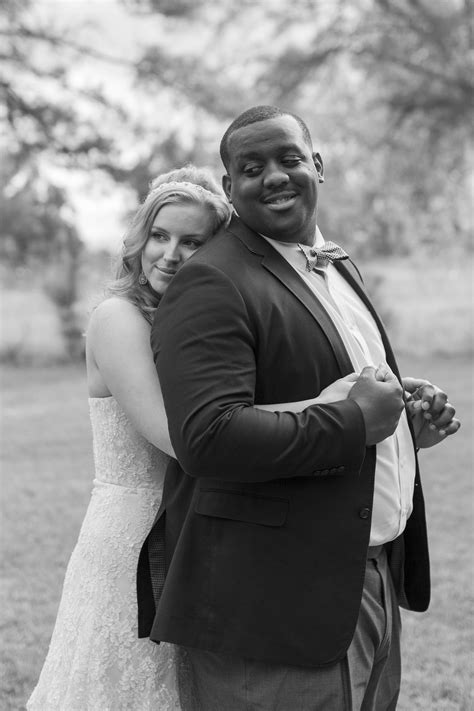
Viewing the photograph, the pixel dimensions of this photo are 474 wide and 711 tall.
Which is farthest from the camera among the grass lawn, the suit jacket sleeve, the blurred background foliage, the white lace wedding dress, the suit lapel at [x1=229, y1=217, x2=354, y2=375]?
the blurred background foliage

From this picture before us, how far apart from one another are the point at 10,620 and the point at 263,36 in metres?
16.5

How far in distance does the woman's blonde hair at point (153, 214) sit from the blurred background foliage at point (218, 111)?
13940 millimetres

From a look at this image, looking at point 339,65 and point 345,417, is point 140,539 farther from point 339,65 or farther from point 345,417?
point 339,65

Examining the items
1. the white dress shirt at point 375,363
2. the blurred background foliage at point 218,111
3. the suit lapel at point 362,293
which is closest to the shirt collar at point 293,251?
the white dress shirt at point 375,363

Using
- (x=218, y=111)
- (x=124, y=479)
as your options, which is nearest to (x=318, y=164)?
(x=124, y=479)

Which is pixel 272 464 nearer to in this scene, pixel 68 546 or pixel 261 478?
pixel 261 478

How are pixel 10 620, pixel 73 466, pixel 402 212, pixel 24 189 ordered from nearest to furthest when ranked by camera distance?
1. pixel 10 620
2. pixel 73 466
3. pixel 24 189
4. pixel 402 212

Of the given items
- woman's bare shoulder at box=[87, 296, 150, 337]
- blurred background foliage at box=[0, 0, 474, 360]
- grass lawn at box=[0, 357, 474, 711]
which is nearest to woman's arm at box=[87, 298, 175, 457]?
woman's bare shoulder at box=[87, 296, 150, 337]

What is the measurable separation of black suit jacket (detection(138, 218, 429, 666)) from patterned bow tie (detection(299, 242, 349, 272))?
159 mm

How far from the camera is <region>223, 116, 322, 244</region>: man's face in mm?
2242

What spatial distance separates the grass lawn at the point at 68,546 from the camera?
4.73 meters

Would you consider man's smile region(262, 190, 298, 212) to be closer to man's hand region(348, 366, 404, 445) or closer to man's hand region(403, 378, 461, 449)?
man's hand region(348, 366, 404, 445)

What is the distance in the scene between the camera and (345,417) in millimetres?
1992

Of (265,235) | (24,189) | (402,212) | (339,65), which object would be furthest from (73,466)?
(402,212)
